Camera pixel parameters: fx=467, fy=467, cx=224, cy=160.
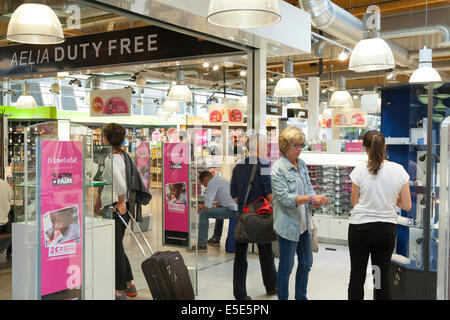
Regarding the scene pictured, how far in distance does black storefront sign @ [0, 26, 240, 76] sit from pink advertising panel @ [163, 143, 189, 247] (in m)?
1.32

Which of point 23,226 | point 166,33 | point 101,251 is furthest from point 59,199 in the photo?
point 166,33

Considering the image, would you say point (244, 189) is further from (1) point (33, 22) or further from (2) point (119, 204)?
(1) point (33, 22)

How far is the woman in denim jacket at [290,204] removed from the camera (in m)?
3.78

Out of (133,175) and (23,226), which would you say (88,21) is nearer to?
(133,175)

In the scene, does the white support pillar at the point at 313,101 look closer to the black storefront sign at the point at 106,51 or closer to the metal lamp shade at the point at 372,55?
the black storefront sign at the point at 106,51

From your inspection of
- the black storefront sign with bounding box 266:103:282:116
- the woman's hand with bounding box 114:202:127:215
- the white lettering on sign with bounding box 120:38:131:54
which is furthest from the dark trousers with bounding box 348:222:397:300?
the black storefront sign with bounding box 266:103:282:116

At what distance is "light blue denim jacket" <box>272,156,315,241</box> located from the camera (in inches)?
149

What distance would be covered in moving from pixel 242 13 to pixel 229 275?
11.7 ft

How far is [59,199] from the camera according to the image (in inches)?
112

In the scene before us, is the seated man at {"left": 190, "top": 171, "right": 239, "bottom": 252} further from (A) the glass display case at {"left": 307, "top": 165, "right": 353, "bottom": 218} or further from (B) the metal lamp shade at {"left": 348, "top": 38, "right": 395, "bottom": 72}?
(B) the metal lamp shade at {"left": 348, "top": 38, "right": 395, "bottom": 72}

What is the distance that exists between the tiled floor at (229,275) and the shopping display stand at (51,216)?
183 centimetres

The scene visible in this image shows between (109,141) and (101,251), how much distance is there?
1.31 m

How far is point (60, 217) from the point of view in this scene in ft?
9.39

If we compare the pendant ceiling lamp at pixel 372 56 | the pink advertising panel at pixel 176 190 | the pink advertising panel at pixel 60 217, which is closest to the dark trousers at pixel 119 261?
the pink advertising panel at pixel 176 190
